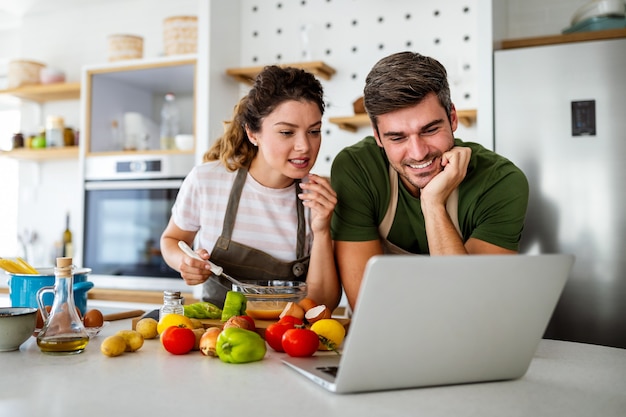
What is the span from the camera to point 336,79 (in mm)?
3227

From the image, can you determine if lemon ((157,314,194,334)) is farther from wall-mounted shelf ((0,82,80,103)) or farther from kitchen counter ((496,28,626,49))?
wall-mounted shelf ((0,82,80,103))

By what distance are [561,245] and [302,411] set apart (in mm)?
1852

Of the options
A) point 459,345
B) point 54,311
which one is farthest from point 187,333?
point 459,345

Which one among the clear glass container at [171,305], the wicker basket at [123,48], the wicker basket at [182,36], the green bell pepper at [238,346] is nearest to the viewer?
the green bell pepper at [238,346]

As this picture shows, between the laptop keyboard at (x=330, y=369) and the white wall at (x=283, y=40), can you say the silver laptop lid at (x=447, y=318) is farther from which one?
the white wall at (x=283, y=40)

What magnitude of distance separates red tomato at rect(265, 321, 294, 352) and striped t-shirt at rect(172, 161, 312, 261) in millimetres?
705

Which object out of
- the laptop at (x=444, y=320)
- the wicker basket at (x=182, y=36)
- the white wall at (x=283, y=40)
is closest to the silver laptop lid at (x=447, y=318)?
the laptop at (x=444, y=320)

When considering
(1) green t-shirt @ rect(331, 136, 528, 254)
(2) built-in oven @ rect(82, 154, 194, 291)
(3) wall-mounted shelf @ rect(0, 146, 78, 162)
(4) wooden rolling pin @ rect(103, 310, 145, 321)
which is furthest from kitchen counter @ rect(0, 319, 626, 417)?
(3) wall-mounted shelf @ rect(0, 146, 78, 162)

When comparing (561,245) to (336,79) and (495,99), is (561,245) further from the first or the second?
(336,79)

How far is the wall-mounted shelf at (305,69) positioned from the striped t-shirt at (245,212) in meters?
1.21

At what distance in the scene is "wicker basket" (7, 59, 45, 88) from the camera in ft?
12.4

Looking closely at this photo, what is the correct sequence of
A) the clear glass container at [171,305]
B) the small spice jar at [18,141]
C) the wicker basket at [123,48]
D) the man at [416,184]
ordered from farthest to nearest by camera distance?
the small spice jar at [18,141], the wicker basket at [123,48], the man at [416,184], the clear glass container at [171,305]

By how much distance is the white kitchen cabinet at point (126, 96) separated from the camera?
3.32 metres

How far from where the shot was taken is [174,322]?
3.91 feet
